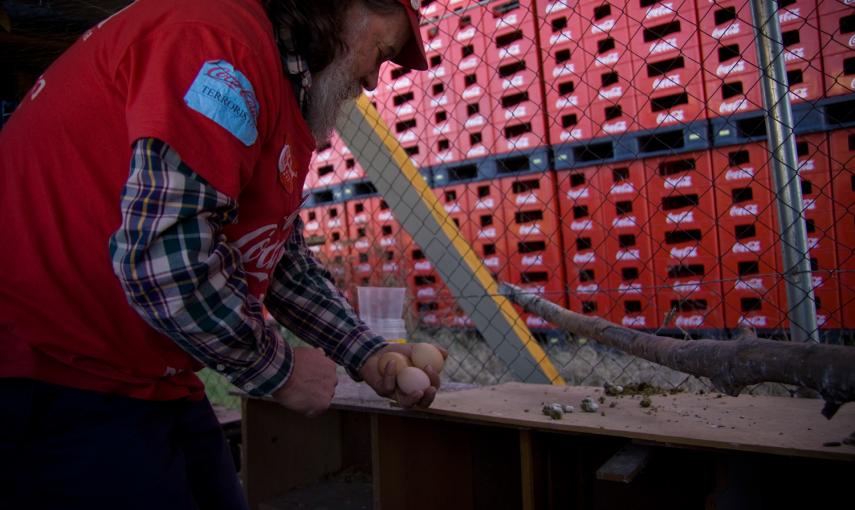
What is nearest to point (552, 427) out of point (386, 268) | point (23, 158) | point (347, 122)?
point (23, 158)

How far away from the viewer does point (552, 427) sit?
170cm

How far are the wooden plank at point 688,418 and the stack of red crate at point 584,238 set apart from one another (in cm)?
238

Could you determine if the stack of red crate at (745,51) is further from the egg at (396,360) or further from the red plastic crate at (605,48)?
the egg at (396,360)

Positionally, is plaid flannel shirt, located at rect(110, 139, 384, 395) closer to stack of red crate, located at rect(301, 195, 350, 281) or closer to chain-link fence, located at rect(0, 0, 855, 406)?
chain-link fence, located at rect(0, 0, 855, 406)

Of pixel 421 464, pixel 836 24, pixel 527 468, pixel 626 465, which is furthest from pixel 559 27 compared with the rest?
pixel 626 465

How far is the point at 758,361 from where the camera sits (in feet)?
4.67

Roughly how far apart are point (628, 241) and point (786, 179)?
82.5 inches

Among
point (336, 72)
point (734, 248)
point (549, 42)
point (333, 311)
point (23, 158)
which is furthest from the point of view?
point (549, 42)

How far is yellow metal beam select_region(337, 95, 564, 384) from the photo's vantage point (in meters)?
2.99

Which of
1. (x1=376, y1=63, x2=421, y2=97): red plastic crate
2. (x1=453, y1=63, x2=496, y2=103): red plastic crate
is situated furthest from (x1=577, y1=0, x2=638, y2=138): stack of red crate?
(x1=376, y1=63, x2=421, y2=97): red plastic crate

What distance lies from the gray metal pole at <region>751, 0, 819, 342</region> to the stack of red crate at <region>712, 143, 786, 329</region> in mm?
1505

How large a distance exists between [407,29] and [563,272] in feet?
11.9

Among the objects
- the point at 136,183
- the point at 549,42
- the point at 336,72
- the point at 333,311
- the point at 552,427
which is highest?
the point at 549,42

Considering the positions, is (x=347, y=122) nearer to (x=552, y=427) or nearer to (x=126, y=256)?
(x=552, y=427)
